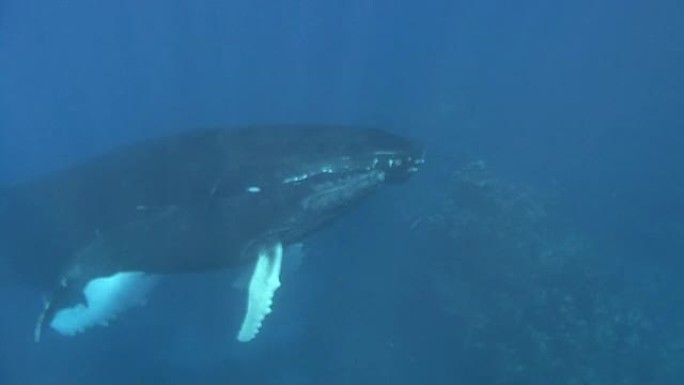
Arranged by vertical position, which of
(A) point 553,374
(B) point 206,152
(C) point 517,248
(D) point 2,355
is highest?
(B) point 206,152

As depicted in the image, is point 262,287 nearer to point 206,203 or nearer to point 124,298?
point 206,203

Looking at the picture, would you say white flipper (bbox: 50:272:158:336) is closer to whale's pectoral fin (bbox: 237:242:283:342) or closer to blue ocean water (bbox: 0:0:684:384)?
whale's pectoral fin (bbox: 237:242:283:342)

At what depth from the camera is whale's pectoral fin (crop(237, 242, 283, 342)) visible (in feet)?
30.4

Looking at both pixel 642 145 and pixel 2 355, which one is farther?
pixel 642 145

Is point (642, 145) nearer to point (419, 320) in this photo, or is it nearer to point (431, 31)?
point (419, 320)

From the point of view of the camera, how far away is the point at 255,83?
3734 cm

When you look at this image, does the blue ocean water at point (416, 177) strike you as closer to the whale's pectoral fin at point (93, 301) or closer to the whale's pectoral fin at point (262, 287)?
the whale's pectoral fin at point (93, 301)

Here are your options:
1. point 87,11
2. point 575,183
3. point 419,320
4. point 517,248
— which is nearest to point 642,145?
point 575,183

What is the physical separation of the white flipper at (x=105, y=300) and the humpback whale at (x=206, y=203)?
0.05 feet

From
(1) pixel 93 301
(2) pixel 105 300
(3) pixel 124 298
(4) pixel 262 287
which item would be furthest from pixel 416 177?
(4) pixel 262 287

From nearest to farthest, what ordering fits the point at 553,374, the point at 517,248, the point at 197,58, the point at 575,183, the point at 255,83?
the point at 553,374
the point at 517,248
the point at 575,183
the point at 255,83
the point at 197,58

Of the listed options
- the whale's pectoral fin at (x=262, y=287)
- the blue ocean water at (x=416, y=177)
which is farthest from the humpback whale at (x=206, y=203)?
the blue ocean water at (x=416, y=177)

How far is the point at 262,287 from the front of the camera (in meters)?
9.26

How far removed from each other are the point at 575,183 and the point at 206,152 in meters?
20.4
